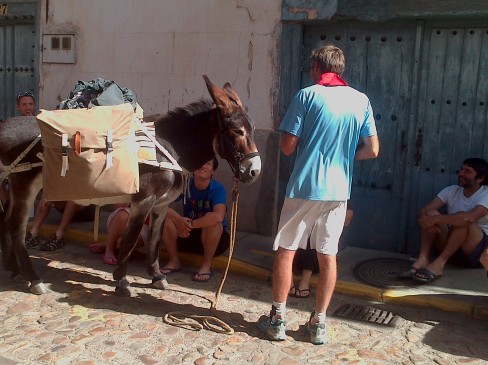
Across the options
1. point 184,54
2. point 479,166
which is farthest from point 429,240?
point 184,54

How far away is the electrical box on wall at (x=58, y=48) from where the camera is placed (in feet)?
25.2

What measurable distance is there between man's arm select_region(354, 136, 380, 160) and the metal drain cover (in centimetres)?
136

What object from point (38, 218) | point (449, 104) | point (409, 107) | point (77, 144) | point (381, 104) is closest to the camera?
point (77, 144)

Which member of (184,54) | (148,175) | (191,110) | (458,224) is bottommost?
(458,224)

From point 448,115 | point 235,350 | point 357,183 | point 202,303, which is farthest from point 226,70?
point 235,350

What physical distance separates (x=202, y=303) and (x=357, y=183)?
2427 millimetres

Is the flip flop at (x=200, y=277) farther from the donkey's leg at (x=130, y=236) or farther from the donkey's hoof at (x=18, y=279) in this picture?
the donkey's hoof at (x=18, y=279)

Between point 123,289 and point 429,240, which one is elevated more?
point 429,240

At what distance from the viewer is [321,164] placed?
12.9ft

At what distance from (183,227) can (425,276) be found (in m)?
2.25

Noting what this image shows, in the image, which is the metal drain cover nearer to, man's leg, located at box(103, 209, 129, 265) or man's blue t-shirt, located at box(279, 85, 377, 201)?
man's blue t-shirt, located at box(279, 85, 377, 201)

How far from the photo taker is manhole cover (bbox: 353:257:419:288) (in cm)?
532

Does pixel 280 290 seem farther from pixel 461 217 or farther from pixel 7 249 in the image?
pixel 7 249

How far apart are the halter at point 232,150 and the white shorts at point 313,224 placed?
0.49 metres
